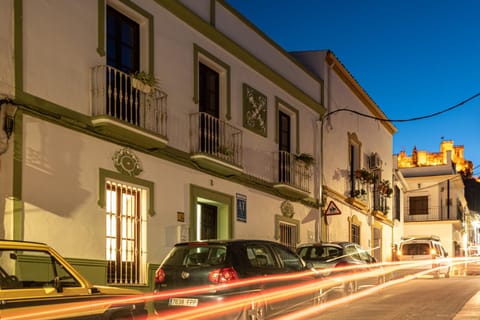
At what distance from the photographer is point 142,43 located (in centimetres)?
1384

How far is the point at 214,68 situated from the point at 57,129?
642 cm

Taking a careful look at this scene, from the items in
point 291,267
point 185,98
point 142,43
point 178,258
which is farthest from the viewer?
point 185,98

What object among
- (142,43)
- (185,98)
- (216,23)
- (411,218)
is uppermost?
(216,23)

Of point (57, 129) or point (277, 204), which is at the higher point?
point (57, 129)

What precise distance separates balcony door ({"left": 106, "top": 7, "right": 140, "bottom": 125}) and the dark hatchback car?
3.01 metres

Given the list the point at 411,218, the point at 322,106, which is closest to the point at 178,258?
the point at 322,106

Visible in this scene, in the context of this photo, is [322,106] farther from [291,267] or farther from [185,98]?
[291,267]

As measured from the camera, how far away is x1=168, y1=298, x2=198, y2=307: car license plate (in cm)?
1021

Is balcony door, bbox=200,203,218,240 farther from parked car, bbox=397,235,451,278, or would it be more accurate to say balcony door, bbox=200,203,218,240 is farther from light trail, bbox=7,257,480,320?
parked car, bbox=397,235,451,278

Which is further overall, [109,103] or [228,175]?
[228,175]

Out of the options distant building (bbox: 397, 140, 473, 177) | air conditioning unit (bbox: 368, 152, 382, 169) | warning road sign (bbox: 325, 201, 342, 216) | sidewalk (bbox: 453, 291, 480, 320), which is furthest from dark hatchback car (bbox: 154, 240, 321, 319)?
distant building (bbox: 397, 140, 473, 177)

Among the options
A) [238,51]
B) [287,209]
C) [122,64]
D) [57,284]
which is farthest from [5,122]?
[287,209]

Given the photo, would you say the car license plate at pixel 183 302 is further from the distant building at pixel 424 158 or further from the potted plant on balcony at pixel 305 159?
the distant building at pixel 424 158

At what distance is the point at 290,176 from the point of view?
20.5 m
